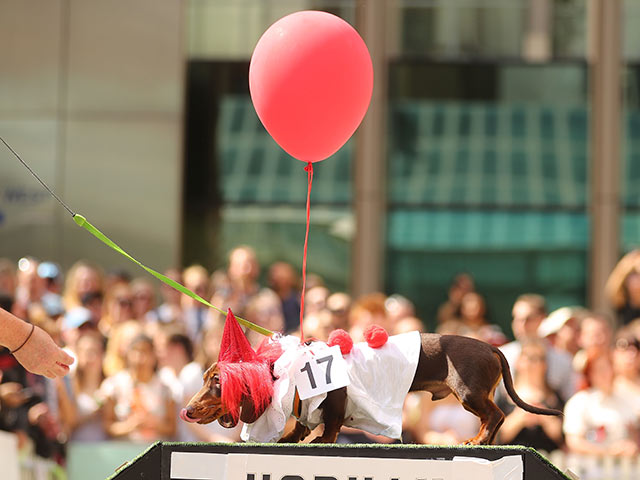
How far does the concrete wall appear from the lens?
12.3 metres

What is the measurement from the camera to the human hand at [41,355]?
325 centimetres

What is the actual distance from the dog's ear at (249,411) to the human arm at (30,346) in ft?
2.09

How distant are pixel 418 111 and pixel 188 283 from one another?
5.17m

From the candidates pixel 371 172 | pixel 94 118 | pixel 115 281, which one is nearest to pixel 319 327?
pixel 115 281

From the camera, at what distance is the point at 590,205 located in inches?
500

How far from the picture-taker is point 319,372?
2.97m

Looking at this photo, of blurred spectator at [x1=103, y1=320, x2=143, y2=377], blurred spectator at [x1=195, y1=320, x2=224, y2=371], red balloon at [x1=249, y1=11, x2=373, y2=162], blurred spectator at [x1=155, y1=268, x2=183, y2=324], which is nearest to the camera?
red balloon at [x1=249, y1=11, x2=373, y2=162]

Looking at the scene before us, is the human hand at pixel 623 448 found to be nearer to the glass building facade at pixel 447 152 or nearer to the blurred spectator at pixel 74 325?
the blurred spectator at pixel 74 325

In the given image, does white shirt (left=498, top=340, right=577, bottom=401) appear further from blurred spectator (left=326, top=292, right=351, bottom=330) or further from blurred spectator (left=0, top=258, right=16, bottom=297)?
blurred spectator (left=0, top=258, right=16, bottom=297)

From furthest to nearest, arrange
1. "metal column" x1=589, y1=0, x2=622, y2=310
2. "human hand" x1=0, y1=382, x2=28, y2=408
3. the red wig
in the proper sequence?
"metal column" x1=589, y1=0, x2=622, y2=310 < "human hand" x1=0, y1=382, x2=28, y2=408 < the red wig

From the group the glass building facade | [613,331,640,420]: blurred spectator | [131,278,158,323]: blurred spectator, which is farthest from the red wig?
the glass building facade

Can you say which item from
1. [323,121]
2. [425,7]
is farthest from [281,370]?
[425,7]

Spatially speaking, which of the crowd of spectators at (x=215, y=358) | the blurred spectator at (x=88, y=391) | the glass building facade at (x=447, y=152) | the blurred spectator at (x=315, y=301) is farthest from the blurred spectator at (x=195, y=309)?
the glass building facade at (x=447, y=152)

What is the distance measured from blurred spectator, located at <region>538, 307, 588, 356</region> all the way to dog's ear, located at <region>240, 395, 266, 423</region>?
466 cm
